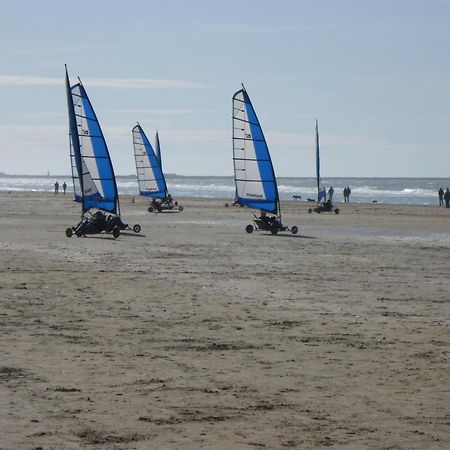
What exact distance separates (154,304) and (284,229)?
23244mm

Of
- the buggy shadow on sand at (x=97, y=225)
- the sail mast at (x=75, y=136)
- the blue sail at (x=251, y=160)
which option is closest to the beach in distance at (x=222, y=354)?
the buggy shadow on sand at (x=97, y=225)

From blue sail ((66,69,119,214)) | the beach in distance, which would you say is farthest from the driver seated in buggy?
the beach in distance

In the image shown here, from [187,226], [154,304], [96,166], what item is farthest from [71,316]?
[187,226]

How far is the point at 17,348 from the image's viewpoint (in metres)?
12.1

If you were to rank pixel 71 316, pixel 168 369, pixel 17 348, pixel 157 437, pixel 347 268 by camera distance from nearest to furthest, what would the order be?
pixel 157 437 → pixel 168 369 → pixel 17 348 → pixel 71 316 → pixel 347 268

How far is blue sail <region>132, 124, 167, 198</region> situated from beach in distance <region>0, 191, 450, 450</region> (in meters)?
39.3

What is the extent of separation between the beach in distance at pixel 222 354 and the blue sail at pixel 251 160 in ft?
53.4

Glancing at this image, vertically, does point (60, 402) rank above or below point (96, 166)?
below

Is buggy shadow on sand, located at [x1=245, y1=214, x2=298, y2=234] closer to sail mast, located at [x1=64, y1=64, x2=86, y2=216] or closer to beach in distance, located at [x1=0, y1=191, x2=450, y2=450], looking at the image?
sail mast, located at [x1=64, y1=64, x2=86, y2=216]

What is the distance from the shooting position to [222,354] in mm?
12195

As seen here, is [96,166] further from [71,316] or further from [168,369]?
[168,369]

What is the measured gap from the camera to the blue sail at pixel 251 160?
42312mm

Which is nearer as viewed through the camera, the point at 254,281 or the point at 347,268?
the point at 254,281

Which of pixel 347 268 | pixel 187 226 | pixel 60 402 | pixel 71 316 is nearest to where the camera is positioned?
pixel 60 402
